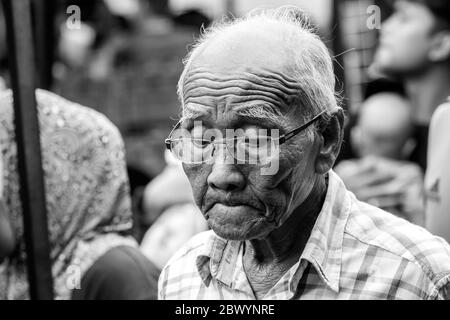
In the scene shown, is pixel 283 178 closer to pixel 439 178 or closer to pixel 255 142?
pixel 255 142

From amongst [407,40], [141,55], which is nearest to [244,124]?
[407,40]

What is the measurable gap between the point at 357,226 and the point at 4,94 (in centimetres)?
168

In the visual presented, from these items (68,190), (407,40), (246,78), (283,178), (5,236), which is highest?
(407,40)

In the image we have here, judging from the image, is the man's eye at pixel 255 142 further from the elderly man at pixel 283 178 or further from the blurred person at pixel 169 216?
the blurred person at pixel 169 216

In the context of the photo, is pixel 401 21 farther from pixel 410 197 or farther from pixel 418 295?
pixel 418 295

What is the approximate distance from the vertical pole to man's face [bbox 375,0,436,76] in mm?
1880

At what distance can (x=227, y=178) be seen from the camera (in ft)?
6.91

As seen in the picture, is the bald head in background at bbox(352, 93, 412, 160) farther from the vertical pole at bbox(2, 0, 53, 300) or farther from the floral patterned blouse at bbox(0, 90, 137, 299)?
the vertical pole at bbox(2, 0, 53, 300)

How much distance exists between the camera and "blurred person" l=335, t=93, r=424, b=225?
4.27m

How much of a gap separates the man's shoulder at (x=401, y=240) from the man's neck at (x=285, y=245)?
11cm

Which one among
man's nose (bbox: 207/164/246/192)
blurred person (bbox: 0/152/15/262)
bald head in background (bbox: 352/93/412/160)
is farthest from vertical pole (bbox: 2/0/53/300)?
bald head in background (bbox: 352/93/412/160)

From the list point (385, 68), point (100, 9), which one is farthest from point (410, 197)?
point (100, 9)

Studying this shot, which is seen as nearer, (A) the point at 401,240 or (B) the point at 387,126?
(A) the point at 401,240

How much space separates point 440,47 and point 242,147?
2.24 m
